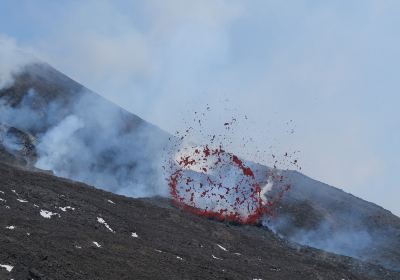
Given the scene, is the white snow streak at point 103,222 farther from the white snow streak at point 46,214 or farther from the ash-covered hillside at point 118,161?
the ash-covered hillside at point 118,161

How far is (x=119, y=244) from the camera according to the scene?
28.4m

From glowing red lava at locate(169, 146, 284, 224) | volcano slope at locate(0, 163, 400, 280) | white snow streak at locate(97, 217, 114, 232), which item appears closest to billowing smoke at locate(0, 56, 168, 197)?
glowing red lava at locate(169, 146, 284, 224)

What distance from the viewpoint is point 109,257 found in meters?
25.4

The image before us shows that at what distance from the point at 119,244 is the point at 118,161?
119 ft

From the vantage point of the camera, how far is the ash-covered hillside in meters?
56.9

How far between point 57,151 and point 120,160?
8.29 metres

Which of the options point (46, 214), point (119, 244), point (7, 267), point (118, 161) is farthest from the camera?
point (118, 161)

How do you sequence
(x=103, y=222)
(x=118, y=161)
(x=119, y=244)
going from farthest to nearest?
(x=118, y=161) < (x=103, y=222) < (x=119, y=244)

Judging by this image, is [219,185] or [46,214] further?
[219,185]

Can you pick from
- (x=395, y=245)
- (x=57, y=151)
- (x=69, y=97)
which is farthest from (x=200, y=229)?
(x=69, y=97)

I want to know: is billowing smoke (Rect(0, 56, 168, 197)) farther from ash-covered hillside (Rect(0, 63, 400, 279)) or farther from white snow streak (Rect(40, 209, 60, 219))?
white snow streak (Rect(40, 209, 60, 219))

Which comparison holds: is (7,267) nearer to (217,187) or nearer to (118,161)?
(118,161)

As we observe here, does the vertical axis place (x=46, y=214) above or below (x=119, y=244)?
above

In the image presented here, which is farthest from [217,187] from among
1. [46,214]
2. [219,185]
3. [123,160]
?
[46,214]
